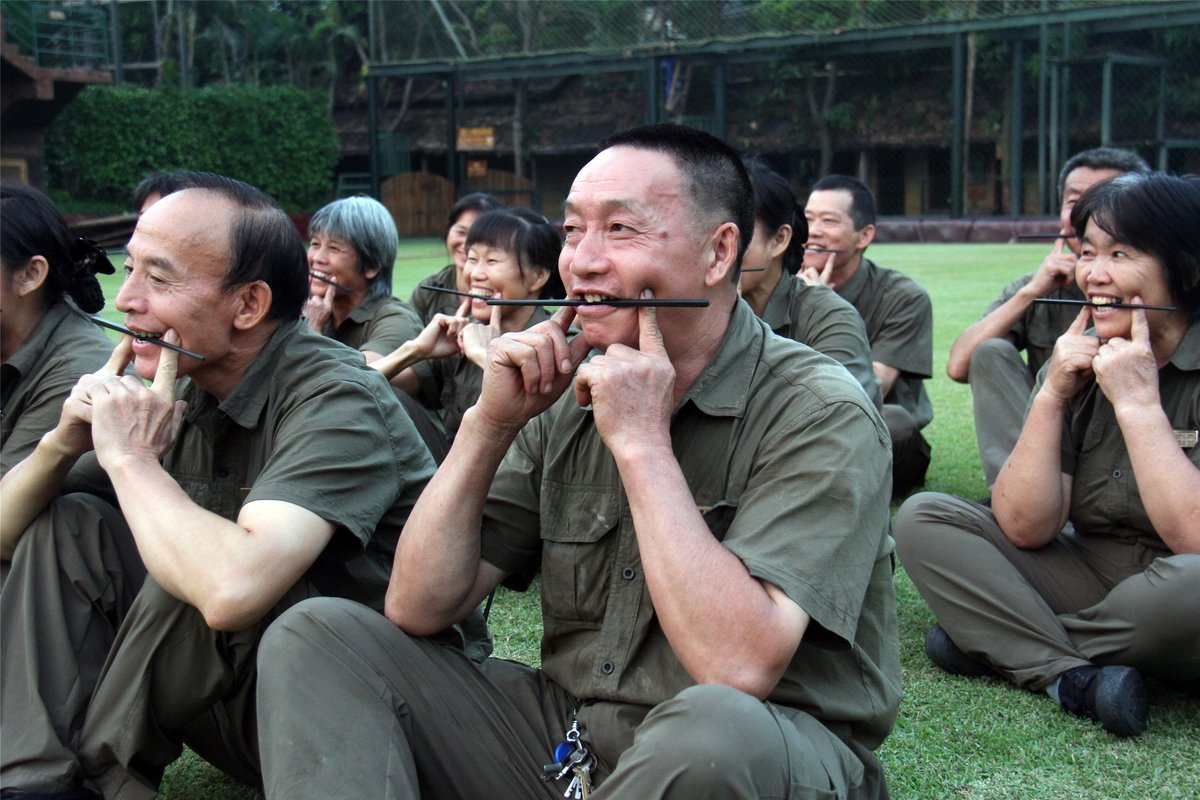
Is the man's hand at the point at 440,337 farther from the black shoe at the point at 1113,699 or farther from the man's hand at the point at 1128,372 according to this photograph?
the black shoe at the point at 1113,699

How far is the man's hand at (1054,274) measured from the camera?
198 inches

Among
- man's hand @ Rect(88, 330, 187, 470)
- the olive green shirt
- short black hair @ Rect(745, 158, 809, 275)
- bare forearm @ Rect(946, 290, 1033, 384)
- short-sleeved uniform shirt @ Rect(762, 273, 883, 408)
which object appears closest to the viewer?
man's hand @ Rect(88, 330, 187, 470)

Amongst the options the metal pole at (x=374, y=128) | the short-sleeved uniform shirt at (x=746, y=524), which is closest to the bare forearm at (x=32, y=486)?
the short-sleeved uniform shirt at (x=746, y=524)

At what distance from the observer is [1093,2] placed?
1912cm

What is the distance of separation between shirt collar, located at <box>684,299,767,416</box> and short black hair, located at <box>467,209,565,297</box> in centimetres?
272

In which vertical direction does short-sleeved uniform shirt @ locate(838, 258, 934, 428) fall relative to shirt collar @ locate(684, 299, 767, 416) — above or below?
below

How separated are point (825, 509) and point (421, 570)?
0.78 m

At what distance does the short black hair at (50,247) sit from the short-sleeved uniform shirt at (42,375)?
0.09 m

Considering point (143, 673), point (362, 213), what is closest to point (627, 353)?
point (143, 673)

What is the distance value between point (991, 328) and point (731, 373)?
3.11m

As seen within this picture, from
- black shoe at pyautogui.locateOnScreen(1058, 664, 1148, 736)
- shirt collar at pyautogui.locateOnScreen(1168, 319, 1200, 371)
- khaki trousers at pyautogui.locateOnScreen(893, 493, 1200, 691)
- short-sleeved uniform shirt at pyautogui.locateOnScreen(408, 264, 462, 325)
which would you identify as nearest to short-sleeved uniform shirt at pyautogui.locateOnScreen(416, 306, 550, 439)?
short-sleeved uniform shirt at pyautogui.locateOnScreen(408, 264, 462, 325)

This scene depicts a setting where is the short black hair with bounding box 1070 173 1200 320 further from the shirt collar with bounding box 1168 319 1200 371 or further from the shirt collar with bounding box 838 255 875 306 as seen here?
the shirt collar with bounding box 838 255 875 306

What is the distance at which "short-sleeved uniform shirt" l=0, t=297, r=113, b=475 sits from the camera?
3285 millimetres

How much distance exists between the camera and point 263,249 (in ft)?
9.77
